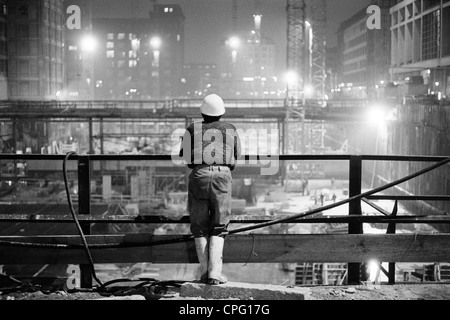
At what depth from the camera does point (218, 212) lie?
5312 mm

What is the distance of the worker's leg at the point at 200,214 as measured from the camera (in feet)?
17.4

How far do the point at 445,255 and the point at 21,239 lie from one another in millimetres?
4700

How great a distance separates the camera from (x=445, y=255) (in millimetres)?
6188

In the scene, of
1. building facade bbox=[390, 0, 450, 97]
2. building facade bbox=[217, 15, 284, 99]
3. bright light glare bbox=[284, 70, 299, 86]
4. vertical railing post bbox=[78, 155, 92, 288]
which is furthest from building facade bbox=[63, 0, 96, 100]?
vertical railing post bbox=[78, 155, 92, 288]

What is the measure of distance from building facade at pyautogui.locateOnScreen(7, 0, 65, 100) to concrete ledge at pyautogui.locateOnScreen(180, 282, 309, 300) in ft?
227

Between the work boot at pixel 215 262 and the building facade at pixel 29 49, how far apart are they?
227 ft

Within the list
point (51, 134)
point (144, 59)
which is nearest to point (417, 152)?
point (51, 134)

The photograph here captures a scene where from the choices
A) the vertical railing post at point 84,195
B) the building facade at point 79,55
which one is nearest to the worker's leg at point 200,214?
the vertical railing post at point 84,195

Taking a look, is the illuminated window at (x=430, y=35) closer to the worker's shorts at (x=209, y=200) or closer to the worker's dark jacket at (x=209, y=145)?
the worker's dark jacket at (x=209, y=145)

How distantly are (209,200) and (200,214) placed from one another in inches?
6.2

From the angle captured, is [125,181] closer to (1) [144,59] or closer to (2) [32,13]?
(2) [32,13]

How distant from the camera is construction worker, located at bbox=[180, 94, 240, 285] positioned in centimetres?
530

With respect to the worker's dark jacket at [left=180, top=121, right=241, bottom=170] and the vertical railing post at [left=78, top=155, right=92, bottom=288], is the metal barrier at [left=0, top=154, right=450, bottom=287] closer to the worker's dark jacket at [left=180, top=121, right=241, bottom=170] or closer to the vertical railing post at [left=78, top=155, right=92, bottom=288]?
the vertical railing post at [left=78, top=155, right=92, bottom=288]

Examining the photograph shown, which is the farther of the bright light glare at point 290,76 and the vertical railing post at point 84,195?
the bright light glare at point 290,76
